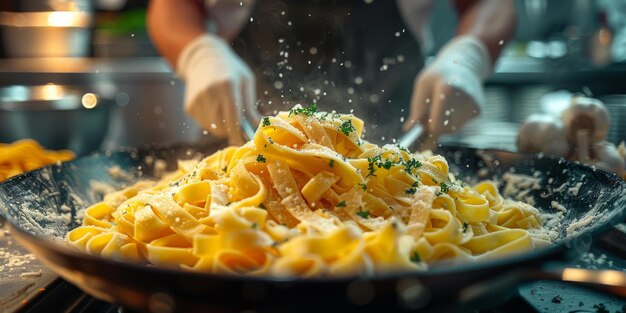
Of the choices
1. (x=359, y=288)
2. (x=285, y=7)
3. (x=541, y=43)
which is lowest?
(x=541, y=43)

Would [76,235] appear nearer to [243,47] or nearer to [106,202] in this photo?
[106,202]

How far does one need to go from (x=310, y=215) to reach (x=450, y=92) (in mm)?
1491

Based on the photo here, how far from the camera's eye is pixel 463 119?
2.81m

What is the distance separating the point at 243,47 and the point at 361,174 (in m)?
2.03

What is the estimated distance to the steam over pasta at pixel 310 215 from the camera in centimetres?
122

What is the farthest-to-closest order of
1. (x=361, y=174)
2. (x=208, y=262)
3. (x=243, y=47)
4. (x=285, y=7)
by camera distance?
1. (x=243, y=47)
2. (x=285, y=7)
3. (x=361, y=174)
4. (x=208, y=262)

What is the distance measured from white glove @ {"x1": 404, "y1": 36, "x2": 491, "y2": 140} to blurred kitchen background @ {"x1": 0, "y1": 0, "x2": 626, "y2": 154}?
1195 mm

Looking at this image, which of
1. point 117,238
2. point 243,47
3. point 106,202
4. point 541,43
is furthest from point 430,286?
point 541,43

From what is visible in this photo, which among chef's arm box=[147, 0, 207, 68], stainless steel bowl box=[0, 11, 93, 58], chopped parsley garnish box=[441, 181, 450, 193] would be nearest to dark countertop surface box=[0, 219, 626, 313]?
chopped parsley garnish box=[441, 181, 450, 193]

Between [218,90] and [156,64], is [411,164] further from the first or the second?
[156,64]

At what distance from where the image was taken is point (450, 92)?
2709mm

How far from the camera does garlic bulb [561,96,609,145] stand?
2.46m

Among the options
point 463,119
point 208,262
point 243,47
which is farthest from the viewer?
point 243,47

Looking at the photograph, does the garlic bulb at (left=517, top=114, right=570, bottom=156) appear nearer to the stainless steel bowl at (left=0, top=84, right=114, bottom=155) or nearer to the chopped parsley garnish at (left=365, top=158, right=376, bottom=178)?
the chopped parsley garnish at (left=365, top=158, right=376, bottom=178)
